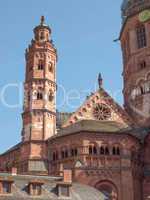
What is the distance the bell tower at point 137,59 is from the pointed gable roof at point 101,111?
5.17m

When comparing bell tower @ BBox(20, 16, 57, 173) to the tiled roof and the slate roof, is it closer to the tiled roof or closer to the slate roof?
the tiled roof

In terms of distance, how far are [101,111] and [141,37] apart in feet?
60.1

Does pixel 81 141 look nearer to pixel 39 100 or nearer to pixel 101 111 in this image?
pixel 39 100

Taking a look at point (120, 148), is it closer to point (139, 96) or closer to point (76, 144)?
point (76, 144)

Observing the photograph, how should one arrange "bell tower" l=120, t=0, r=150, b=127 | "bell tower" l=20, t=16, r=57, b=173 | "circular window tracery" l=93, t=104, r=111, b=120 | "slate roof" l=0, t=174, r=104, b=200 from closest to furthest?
"slate roof" l=0, t=174, r=104, b=200 → "bell tower" l=20, t=16, r=57, b=173 → "circular window tracery" l=93, t=104, r=111, b=120 → "bell tower" l=120, t=0, r=150, b=127

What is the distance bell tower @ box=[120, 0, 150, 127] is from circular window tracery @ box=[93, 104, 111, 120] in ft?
22.6

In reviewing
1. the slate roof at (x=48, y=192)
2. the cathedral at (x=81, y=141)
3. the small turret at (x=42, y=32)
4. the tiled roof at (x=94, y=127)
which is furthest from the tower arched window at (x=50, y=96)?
the slate roof at (x=48, y=192)

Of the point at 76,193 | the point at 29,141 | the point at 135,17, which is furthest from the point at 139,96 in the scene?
the point at 76,193

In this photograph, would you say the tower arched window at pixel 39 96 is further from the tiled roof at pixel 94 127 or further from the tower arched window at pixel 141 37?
the tower arched window at pixel 141 37

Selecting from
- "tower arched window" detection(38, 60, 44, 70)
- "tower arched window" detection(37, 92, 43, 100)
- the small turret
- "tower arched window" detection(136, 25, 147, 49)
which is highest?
"tower arched window" detection(136, 25, 147, 49)

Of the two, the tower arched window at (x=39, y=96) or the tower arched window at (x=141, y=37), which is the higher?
the tower arched window at (x=141, y=37)

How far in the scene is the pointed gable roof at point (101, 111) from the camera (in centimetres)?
6244

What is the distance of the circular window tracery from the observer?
62875 millimetres

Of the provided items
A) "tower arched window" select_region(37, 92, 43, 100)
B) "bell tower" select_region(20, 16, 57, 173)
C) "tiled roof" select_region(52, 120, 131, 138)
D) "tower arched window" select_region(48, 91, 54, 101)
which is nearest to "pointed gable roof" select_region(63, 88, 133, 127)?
"tiled roof" select_region(52, 120, 131, 138)
